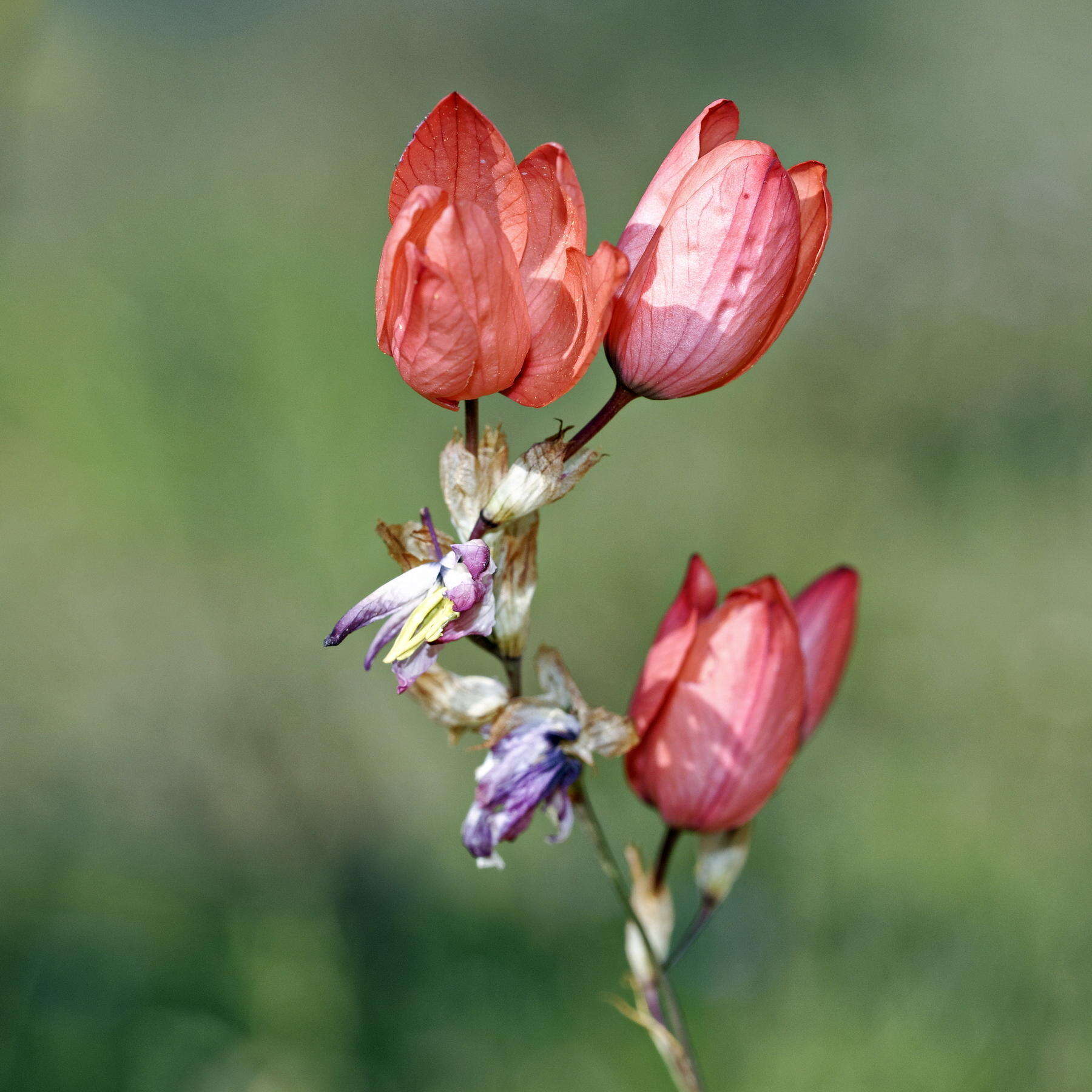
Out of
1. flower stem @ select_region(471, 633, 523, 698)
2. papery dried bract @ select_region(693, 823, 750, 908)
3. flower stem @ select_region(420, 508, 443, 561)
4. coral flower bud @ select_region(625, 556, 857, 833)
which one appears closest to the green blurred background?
papery dried bract @ select_region(693, 823, 750, 908)

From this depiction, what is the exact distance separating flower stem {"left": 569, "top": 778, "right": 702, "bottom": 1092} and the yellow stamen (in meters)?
0.17

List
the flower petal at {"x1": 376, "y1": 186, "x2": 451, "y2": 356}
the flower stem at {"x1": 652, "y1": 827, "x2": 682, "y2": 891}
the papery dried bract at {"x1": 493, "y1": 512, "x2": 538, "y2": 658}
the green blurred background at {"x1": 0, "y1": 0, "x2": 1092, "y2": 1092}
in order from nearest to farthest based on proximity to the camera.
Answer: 1. the flower petal at {"x1": 376, "y1": 186, "x2": 451, "y2": 356}
2. the papery dried bract at {"x1": 493, "y1": 512, "x2": 538, "y2": 658}
3. the flower stem at {"x1": 652, "y1": 827, "x2": 682, "y2": 891}
4. the green blurred background at {"x1": 0, "y1": 0, "x2": 1092, "y2": 1092}

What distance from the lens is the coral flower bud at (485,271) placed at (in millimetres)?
381

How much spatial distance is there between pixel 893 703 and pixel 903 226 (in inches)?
40.6

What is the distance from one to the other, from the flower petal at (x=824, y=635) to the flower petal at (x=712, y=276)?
7.8 inches

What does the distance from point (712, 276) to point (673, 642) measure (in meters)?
0.21

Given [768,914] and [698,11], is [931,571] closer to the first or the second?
[768,914]

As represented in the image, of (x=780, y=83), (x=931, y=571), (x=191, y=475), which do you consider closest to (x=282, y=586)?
(x=191, y=475)

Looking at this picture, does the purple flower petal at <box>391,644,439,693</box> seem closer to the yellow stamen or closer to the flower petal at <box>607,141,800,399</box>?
the yellow stamen

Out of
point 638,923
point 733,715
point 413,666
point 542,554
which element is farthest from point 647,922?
point 542,554

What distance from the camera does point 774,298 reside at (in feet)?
1.43

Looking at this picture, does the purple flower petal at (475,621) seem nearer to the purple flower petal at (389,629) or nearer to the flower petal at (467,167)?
the purple flower petal at (389,629)

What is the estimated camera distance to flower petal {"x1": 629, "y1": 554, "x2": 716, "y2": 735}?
543mm

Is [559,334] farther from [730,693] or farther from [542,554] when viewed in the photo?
[542,554]
